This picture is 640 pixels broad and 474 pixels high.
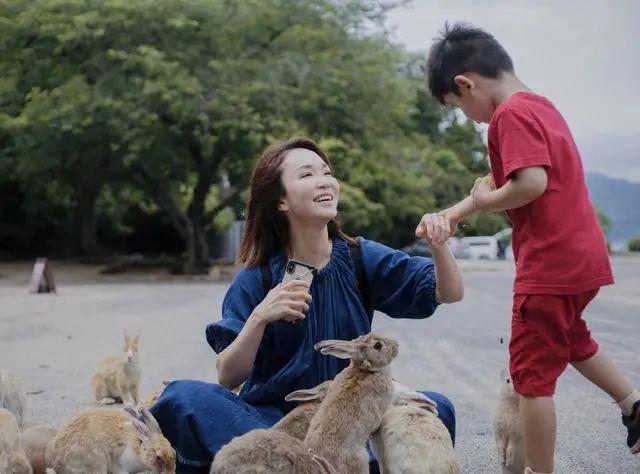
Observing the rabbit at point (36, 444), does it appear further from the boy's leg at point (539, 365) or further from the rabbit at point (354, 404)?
the boy's leg at point (539, 365)

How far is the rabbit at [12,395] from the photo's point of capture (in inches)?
136

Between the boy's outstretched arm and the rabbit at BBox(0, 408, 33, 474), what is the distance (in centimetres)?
141

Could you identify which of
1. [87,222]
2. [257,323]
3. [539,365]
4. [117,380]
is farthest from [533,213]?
[87,222]

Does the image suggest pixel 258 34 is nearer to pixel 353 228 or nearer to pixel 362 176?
pixel 362 176

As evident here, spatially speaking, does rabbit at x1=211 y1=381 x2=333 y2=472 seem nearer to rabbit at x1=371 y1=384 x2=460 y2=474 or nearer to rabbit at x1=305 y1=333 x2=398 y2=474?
rabbit at x1=305 y1=333 x2=398 y2=474

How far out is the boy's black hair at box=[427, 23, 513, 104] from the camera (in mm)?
2523

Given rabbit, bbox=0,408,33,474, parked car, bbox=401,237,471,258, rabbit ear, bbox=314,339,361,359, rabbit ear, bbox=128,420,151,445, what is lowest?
parked car, bbox=401,237,471,258

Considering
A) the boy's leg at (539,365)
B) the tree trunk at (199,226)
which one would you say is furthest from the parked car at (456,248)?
the boy's leg at (539,365)

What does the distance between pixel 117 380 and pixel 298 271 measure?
7.56 ft

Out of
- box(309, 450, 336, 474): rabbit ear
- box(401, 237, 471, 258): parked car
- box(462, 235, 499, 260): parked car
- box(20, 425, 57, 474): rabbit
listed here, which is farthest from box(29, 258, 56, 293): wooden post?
box(462, 235, 499, 260): parked car

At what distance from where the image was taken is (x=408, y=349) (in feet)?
21.0

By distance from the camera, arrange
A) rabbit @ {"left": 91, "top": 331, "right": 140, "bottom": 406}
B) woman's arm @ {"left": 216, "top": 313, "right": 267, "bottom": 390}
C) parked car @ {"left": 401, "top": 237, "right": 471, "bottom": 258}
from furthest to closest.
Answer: parked car @ {"left": 401, "top": 237, "right": 471, "bottom": 258}, rabbit @ {"left": 91, "top": 331, "right": 140, "bottom": 406}, woman's arm @ {"left": 216, "top": 313, "right": 267, "bottom": 390}

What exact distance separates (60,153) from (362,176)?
4.90 metres

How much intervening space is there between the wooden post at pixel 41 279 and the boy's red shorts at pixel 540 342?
388 inches
